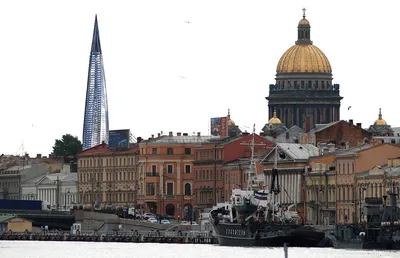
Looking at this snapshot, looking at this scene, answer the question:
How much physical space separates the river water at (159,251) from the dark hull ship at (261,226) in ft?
4.59

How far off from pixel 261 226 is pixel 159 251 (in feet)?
22.7

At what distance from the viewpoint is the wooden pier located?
162 metres

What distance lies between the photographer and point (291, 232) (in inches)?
5546

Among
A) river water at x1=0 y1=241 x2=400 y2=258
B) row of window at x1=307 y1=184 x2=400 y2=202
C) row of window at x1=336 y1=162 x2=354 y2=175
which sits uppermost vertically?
row of window at x1=336 y1=162 x2=354 y2=175

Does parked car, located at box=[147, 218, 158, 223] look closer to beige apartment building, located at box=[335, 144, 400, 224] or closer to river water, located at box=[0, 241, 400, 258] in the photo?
beige apartment building, located at box=[335, 144, 400, 224]

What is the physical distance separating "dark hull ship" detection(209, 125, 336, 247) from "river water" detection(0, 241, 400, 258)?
1399 mm

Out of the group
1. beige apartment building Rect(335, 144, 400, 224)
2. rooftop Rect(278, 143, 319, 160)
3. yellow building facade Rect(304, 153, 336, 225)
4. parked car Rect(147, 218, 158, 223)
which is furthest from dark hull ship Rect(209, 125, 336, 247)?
parked car Rect(147, 218, 158, 223)

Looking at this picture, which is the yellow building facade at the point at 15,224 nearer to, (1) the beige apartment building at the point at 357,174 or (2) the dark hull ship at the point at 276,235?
(1) the beige apartment building at the point at 357,174

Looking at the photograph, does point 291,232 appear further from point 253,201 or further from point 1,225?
point 1,225

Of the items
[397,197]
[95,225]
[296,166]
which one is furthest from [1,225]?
[397,197]

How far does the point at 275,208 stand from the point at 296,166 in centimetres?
3632

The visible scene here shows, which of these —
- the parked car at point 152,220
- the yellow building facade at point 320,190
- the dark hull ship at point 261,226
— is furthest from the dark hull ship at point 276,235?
the parked car at point 152,220

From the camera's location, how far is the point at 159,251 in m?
143

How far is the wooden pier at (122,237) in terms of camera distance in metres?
162
